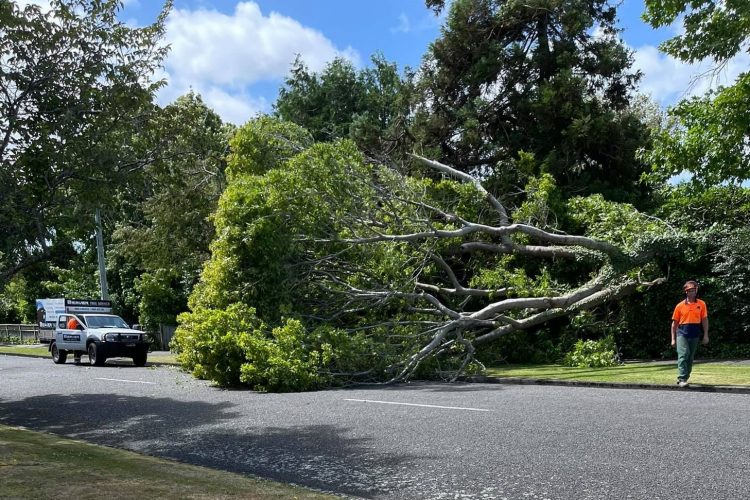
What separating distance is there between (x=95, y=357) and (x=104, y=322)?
70.4 inches

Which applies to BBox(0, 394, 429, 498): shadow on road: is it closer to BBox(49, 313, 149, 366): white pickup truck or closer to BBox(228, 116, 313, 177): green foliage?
BBox(228, 116, 313, 177): green foliage

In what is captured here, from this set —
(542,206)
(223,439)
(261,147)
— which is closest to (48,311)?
→ (261,147)

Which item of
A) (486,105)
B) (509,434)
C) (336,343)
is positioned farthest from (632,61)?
(509,434)

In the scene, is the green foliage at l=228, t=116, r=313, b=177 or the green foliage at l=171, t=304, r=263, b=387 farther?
the green foliage at l=228, t=116, r=313, b=177

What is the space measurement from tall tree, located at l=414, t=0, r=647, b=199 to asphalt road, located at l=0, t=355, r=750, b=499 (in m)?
13.2

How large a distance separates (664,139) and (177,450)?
45.9 ft

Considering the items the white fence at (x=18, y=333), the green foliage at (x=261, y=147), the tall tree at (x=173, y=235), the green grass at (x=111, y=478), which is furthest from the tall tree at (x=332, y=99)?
the green grass at (x=111, y=478)

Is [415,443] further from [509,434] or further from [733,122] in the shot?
[733,122]

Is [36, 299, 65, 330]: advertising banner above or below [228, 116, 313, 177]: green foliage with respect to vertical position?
below

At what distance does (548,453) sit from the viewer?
7.80 metres

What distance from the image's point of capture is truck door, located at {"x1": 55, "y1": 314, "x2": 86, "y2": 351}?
26.8 m

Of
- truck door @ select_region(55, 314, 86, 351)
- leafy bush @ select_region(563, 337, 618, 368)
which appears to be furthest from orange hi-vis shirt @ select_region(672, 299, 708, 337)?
truck door @ select_region(55, 314, 86, 351)

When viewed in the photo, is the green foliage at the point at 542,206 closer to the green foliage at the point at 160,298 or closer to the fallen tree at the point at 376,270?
the fallen tree at the point at 376,270

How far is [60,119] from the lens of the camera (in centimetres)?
1170
